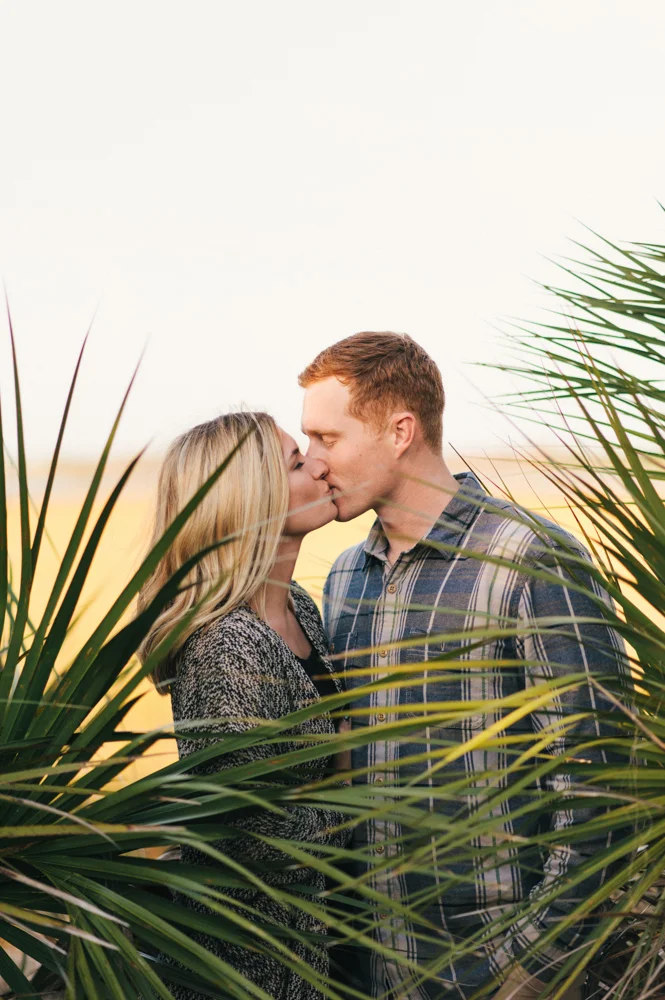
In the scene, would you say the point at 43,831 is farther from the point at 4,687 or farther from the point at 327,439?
the point at 327,439

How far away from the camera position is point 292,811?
1556 mm

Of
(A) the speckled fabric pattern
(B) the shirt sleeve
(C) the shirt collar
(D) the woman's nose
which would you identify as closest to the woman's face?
(D) the woman's nose

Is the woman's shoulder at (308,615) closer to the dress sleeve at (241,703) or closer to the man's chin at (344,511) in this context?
the man's chin at (344,511)

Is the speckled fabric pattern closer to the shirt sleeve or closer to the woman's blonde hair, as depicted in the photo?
the woman's blonde hair

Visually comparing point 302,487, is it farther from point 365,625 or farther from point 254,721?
point 254,721

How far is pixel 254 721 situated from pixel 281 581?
2.03 feet

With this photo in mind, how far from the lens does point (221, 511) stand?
1779mm

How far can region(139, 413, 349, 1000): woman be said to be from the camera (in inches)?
59.4

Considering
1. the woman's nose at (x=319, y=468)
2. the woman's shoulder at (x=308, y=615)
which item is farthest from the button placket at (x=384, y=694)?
the woman's nose at (x=319, y=468)

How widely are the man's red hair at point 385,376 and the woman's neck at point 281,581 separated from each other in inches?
12.2

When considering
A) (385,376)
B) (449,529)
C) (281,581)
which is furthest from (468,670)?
(385,376)

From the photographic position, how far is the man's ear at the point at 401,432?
205cm

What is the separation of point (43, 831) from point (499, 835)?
453 mm

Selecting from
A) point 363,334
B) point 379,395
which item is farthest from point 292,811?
point 363,334
